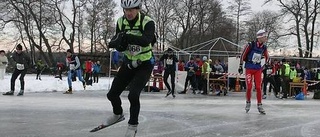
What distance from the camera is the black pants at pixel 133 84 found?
18.3 feet

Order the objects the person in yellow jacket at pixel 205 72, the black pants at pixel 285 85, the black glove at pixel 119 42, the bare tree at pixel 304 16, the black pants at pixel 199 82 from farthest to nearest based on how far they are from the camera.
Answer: the bare tree at pixel 304 16 → the black pants at pixel 199 82 → the person in yellow jacket at pixel 205 72 → the black pants at pixel 285 85 → the black glove at pixel 119 42

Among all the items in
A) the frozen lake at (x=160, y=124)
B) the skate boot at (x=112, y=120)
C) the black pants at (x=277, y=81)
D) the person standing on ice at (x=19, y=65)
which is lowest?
the frozen lake at (x=160, y=124)

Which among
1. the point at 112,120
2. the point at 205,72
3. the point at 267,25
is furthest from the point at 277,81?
the point at 267,25

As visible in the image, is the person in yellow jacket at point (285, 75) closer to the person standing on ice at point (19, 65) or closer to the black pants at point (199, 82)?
the black pants at point (199, 82)

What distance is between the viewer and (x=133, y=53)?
225 inches

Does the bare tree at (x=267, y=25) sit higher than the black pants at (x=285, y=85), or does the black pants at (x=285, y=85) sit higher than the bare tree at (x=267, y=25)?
the bare tree at (x=267, y=25)

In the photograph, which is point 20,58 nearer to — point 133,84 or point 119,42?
point 133,84

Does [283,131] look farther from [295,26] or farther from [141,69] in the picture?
[295,26]

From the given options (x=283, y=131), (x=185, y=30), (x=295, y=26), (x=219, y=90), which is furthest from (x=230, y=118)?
(x=185, y=30)

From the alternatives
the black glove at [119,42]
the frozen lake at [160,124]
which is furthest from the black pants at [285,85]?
the black glove at [119,42]

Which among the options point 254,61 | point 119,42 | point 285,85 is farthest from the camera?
point 285,85

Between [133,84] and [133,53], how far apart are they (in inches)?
15.2

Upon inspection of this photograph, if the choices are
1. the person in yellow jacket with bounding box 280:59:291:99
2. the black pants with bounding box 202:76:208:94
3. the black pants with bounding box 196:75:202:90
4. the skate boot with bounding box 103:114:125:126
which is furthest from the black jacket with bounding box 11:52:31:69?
the skate boot with bounding box 103:114:125:126

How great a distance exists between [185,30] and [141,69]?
179 ft
